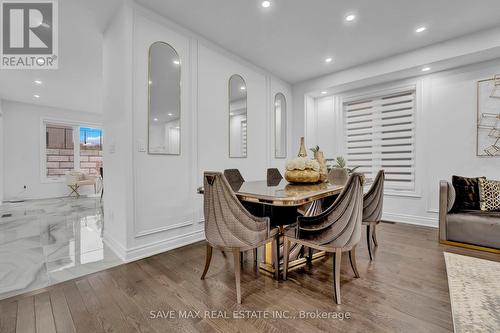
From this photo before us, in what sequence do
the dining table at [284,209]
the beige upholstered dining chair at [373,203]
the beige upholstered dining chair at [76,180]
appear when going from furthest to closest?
1. the beige upholstered dining chair at [76,180]
2. the beige upholstered dining chair at [373,203]
3. the dining table at [284,209]

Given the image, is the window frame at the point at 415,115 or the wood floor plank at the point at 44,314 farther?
the window frame at the point at 415,115

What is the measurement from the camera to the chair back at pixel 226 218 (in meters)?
1.58

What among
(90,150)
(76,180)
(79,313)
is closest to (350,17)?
(79,313)

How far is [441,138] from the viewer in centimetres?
354

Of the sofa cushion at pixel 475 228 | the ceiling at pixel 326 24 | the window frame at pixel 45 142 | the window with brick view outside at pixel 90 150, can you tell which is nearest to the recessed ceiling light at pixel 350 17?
the ceiling at pixel 326 24

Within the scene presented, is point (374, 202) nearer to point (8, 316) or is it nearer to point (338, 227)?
point (338, 227)

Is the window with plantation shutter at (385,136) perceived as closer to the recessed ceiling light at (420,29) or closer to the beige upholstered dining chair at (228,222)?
the recessed ceiling light at (420,29)

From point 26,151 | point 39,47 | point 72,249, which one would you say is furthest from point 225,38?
point 26,151

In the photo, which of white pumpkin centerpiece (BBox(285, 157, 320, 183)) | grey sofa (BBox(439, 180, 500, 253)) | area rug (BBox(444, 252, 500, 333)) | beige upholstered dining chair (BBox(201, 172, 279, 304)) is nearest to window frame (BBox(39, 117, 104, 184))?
beige upholstered dining chair (BBox(201, 172, 279, 304))

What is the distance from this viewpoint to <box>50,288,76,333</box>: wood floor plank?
136 centimetres

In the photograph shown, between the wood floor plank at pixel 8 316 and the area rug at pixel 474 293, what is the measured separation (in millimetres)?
2753

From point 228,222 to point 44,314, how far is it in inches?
54.9

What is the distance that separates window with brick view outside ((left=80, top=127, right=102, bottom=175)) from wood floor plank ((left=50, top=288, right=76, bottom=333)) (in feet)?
22.1

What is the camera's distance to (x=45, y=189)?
6.33 metres
